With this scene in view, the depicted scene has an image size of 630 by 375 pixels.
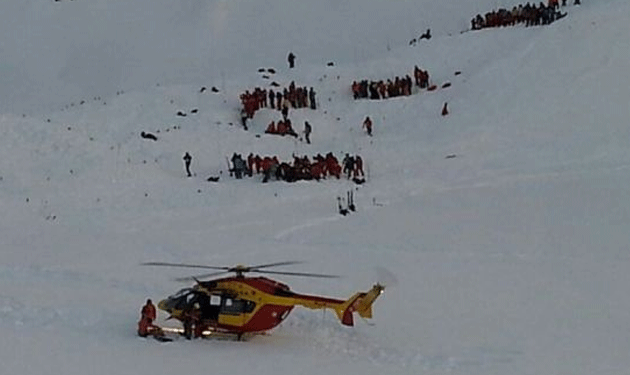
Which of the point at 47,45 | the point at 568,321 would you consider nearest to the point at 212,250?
the point at 568,321

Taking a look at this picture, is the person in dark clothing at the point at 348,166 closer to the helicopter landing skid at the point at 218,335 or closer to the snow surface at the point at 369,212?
the snow surface at the point at 369,212

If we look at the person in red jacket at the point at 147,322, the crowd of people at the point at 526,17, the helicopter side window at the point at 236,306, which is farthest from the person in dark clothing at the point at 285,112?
the person in red jacket at the point at 147,322

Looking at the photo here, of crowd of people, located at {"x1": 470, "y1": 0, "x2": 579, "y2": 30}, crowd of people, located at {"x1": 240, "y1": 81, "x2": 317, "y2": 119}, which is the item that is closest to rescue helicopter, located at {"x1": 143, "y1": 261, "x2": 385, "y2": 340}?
crowd of people, located at {"x1": 240, "y1": 81, "x2": 317, "y2": 119}

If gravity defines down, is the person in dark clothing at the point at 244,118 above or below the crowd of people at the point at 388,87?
below

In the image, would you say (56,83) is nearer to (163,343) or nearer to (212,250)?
(212,250)

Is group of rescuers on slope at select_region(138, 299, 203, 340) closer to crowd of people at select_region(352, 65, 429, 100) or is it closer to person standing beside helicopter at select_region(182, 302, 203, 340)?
person standing beside helicopter at select_region(182, 302, 203, 340)

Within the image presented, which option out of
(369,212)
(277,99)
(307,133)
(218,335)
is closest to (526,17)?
(277,99)
